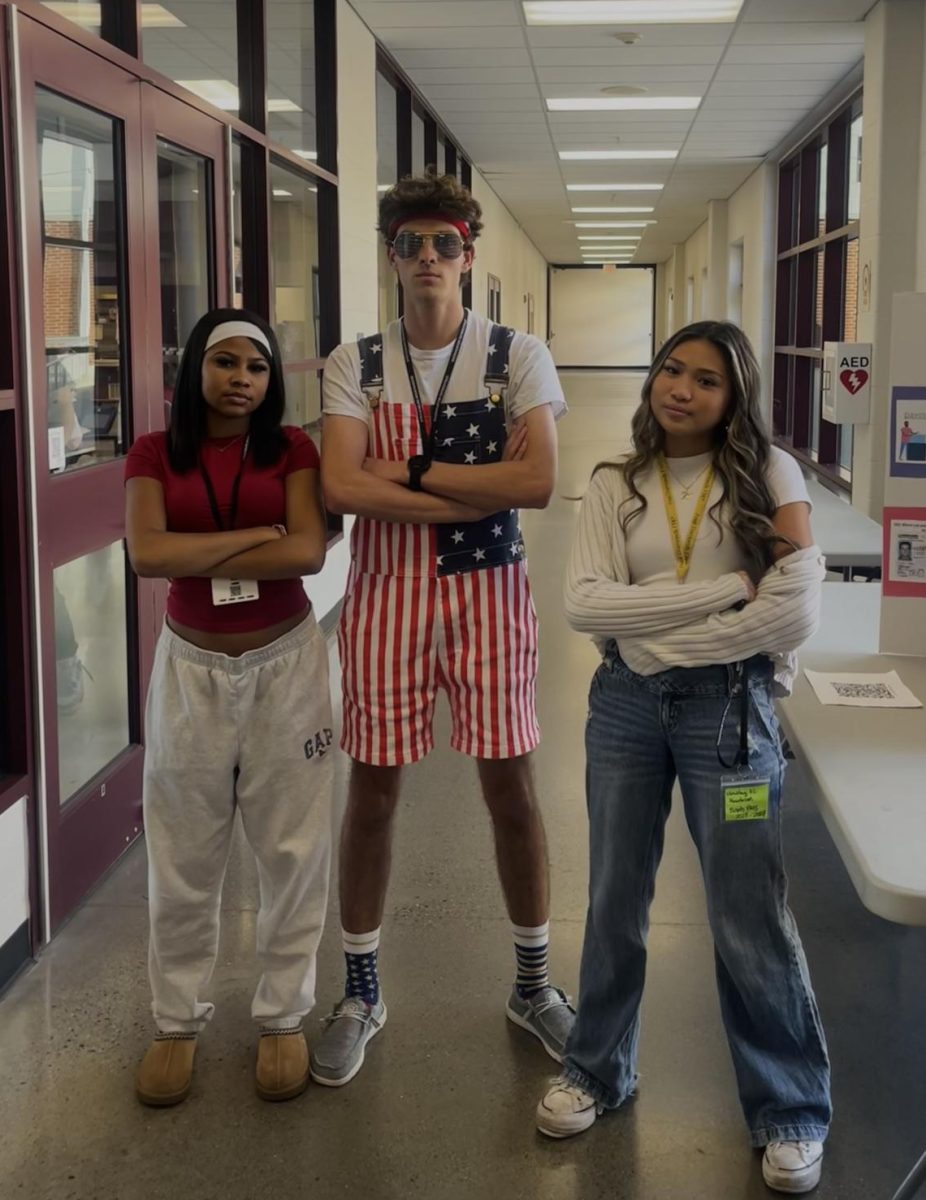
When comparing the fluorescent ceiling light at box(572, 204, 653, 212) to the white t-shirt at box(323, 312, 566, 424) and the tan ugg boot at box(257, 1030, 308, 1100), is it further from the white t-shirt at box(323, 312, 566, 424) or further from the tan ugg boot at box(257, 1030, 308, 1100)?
the tan ugg boot at box(257, 1030, 308, 1100)

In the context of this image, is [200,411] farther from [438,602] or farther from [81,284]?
[81,284]

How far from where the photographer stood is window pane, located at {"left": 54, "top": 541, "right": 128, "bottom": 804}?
11.6 feet

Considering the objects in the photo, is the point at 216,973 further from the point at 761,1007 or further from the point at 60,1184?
the point at 761,1007

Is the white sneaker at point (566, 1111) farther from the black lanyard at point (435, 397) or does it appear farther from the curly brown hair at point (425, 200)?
the curly brown hair at point (425, 200)

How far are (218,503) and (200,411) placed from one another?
17 cm

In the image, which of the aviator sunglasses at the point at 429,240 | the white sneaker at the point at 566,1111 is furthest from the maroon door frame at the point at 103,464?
the white sneaker at the point at 566,1111

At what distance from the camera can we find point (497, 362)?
2.36m

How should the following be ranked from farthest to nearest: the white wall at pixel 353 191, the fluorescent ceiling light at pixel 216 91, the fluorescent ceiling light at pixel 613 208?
Result: the fluorescent ceiling light at pixel 613 208 → the white wall at pixel 353 191 → the fluorescent ceiling light at pixel 216 91

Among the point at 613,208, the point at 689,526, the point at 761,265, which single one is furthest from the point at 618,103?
the point at 613,208

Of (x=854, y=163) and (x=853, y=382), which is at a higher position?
(x=854, y=163)

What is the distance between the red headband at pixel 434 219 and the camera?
2.35 meters

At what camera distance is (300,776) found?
2.32 m

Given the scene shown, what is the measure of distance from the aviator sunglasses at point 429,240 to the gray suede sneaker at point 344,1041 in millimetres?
1465

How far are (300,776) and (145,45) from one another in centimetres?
266
